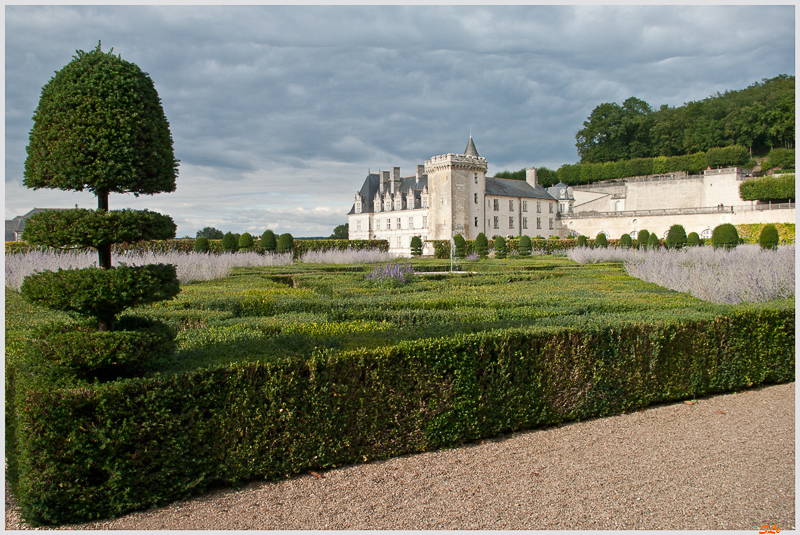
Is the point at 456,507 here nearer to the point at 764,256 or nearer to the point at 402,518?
the point at 402,518

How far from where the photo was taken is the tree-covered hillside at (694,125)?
4834 centimetres

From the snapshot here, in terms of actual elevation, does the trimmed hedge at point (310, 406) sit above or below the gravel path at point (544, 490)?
above

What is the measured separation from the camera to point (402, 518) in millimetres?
2826

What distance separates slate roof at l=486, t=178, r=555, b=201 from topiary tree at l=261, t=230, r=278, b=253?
85.7 feet

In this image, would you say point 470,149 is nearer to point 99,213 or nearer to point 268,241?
point 268,241

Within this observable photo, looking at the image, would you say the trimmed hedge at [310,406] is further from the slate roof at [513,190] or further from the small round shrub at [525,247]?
the slate roof at [513,190]

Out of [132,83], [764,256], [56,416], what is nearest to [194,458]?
[56,416]

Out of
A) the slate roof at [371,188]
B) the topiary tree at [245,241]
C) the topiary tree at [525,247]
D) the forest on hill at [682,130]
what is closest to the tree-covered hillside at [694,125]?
the forest on hill at [682,130]

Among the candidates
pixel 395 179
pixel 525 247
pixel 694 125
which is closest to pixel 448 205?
pixel 395 179

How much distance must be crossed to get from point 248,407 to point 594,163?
6238cm

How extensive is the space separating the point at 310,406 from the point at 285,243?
787 inches

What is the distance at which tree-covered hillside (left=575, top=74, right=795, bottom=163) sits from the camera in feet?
159

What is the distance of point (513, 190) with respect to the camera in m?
48.2

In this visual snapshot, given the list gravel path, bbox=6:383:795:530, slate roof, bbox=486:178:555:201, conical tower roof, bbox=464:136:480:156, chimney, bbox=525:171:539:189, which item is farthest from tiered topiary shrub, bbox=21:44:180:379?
chimney, bbox=525:171:539:189
